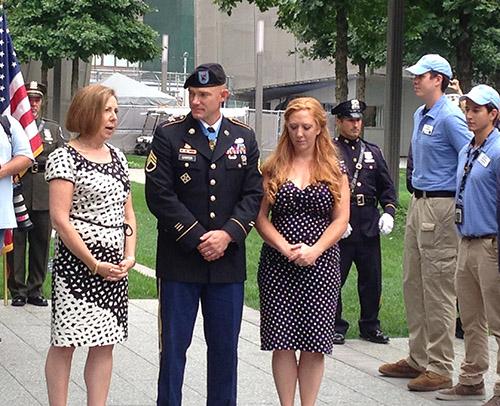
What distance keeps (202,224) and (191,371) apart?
240cm

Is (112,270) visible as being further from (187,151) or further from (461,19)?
(461,19)

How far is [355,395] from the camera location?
308 inches

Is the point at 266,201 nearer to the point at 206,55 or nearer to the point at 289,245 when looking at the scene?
the point at 289,245

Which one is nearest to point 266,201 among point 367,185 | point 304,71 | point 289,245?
point 289,245

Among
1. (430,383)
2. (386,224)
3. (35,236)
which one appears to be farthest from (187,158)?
(35,236)

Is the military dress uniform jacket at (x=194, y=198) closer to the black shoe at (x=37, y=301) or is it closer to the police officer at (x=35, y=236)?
the police officer at (x=35, y=236)

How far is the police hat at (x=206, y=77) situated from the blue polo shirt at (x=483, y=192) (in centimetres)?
212

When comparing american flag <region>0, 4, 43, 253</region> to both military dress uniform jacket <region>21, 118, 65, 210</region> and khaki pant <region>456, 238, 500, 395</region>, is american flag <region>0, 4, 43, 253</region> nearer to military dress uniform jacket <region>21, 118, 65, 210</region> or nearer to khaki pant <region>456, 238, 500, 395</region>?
military dress uniform jacket <region>21, 118, 65, 210</region>

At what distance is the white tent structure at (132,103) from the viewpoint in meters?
51.0

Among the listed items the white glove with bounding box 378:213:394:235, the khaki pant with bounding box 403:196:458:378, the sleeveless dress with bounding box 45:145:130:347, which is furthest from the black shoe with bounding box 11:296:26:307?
the sleeveless dress with bounding box 45:145:130:347

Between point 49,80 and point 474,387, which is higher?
point 49,80

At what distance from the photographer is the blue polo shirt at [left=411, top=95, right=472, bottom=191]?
7.89 meters

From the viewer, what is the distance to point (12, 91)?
27.6 feet

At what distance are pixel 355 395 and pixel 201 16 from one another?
63.4 m
